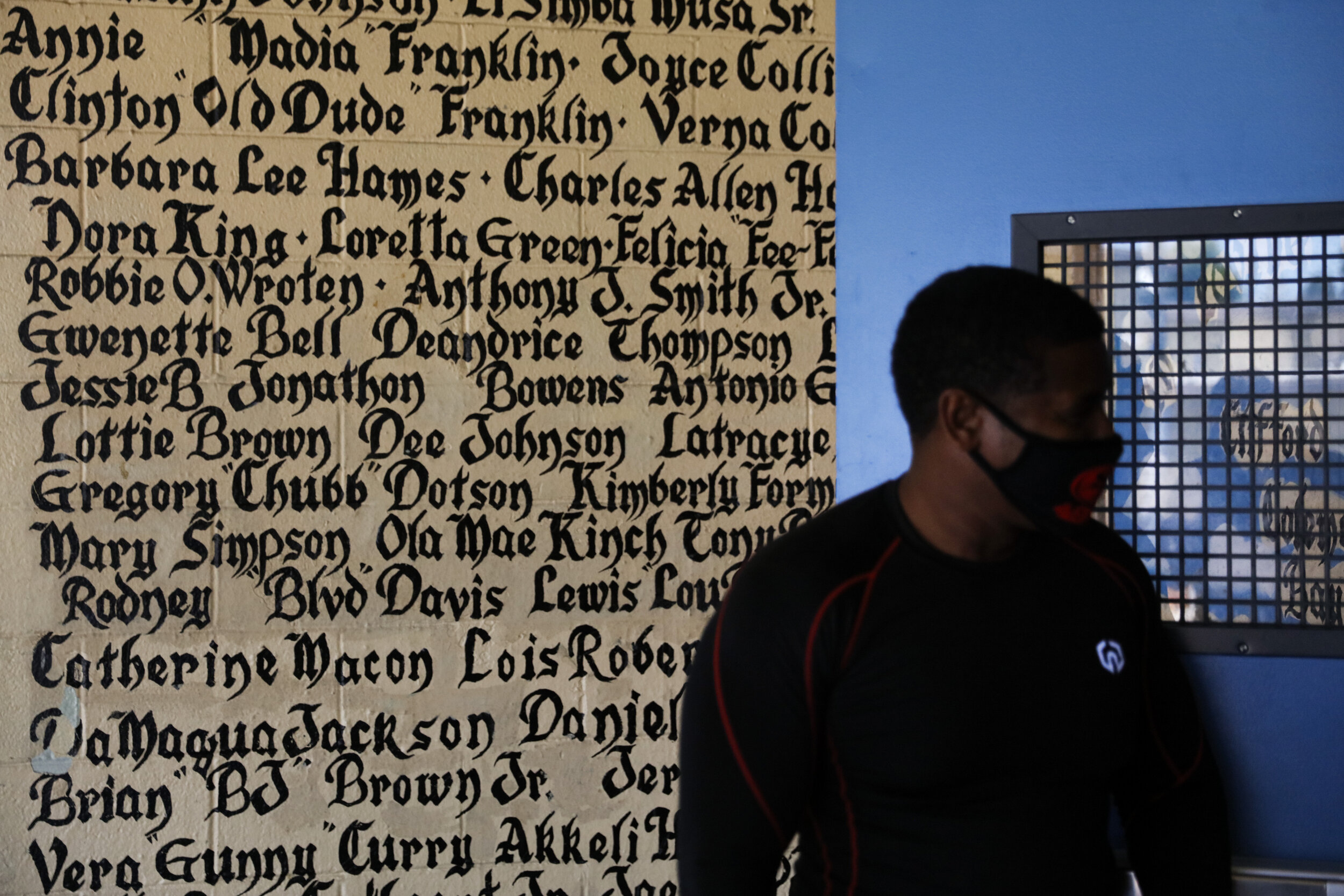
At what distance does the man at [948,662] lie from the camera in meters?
0.99

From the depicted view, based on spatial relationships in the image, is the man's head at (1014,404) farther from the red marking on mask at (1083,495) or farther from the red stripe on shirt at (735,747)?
the red stripe on shirt at (735,747)

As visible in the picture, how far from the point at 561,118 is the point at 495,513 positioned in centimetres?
77

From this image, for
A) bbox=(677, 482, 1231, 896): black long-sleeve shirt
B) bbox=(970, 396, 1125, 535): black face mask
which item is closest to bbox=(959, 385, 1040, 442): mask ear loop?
bbox=(970, 396, 1125, 535): black face mask

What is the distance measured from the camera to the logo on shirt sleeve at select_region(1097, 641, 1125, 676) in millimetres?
1048

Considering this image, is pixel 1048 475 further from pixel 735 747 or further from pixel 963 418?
pixel 735 747

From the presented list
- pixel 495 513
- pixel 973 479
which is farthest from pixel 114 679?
pixel 973 479

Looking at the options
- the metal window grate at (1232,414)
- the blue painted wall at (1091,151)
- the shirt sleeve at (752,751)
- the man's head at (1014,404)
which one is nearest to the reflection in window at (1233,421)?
the metal window grate at (1232,414)

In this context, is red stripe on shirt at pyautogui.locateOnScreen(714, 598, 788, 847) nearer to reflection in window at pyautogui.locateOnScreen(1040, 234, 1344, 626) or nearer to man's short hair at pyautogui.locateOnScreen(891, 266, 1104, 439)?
man's short hair at pyautogui.locateOnScreen(891, 266, 1104, 439)

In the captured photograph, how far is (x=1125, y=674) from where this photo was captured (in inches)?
41.7

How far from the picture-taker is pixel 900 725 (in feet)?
3.22

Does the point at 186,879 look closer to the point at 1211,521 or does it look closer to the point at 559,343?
the point at 559,343

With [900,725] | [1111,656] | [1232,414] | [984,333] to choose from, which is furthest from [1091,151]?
[900,725]

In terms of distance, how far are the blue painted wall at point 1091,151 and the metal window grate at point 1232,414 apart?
0.07 metres

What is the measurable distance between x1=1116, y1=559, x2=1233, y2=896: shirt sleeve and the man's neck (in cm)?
21
